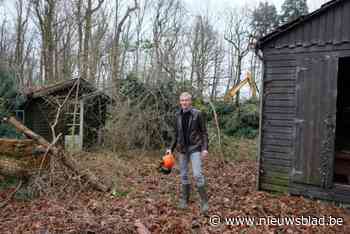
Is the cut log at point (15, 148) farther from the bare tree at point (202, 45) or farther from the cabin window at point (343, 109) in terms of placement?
the bare tree at point (202, 45)

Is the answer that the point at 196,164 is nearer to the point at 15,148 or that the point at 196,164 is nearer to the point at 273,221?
the point at 273,221

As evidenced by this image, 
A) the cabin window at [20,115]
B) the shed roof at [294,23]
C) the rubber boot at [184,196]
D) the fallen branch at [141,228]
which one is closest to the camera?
the fallen branch at [141,228]

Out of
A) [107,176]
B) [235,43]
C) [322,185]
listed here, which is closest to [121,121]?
[107,176]

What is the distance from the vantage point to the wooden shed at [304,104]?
15.9 ft

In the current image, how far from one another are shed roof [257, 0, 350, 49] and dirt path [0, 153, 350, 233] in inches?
127

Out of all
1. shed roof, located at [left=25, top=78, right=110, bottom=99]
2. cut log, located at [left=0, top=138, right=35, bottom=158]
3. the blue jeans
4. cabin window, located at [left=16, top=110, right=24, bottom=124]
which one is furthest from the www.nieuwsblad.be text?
cabin window, located at [left=16, top=110, right=24, bottom=124]

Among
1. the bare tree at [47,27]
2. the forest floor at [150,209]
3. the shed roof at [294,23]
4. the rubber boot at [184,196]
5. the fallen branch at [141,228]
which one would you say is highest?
the bare tree at [47,27]

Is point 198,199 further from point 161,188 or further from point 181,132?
point 181,132

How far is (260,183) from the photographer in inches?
224

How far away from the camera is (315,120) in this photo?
5.02 meters

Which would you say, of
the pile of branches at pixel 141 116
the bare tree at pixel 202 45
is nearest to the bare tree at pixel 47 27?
the pile of branches at pixel 141 116

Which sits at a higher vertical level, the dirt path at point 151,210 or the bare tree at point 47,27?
the bare tree at point 47,27

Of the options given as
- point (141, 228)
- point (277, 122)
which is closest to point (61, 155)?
point (141, 228)

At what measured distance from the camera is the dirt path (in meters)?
3.72
